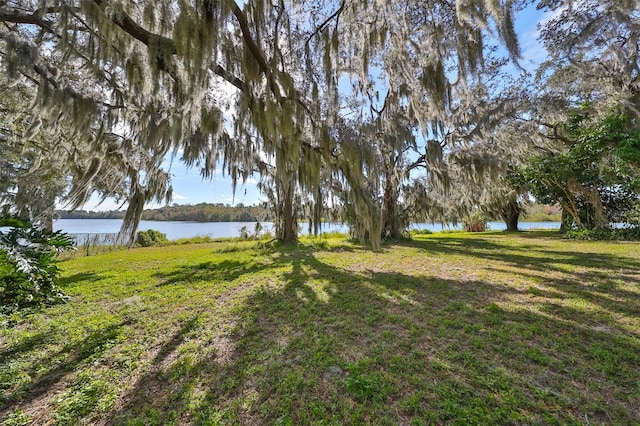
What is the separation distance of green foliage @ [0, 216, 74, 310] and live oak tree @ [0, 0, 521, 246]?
1.43 meters

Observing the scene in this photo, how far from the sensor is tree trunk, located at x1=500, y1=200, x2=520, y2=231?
56.8 feet

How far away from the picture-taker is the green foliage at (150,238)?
13.4m

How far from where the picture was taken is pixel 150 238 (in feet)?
45.9

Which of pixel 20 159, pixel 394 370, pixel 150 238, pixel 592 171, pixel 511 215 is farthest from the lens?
pixel 511 215

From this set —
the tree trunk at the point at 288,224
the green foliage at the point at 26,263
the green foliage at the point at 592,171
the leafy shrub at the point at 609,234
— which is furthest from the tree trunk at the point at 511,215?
the green foliage at the point at 26,263

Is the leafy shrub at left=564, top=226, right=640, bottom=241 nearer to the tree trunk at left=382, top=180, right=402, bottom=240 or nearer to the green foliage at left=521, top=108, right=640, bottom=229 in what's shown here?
the green foliage at left=521, top=108, right=640, bottom=229

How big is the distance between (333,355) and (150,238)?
585 inches

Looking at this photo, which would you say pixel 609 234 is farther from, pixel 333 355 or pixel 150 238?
pixel 150 238

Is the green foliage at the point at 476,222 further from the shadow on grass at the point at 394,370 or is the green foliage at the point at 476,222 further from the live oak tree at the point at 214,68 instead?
the shadow on grass at the point at 394,370

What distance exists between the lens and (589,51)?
17.9 ft

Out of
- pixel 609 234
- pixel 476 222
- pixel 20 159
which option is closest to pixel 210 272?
pixel 20 159

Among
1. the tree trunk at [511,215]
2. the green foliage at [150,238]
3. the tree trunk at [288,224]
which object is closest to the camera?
the tree trunk at [288,224]

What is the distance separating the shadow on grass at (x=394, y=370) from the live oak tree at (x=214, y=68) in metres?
2.64

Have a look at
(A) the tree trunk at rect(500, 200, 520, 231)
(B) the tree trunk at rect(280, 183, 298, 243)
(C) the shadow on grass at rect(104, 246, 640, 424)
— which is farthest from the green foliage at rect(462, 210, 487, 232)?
(C) the shadow on grass at rect(104, 246, 640, 424)
